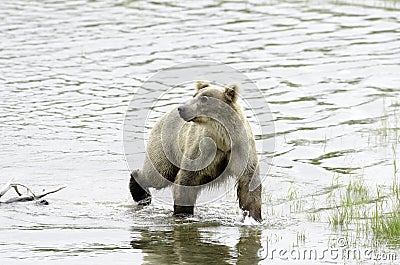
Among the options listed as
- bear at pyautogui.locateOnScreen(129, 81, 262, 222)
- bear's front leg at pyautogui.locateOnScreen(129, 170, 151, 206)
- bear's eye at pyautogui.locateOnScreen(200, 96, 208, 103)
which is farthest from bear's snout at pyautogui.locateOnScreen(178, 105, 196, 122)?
bear's front leg at pyautogui.locateOnScreen(129, 170, 151, 206)

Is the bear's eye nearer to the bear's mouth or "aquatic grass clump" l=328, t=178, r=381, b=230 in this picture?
the bear's mouth

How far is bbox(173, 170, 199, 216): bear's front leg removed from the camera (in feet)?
26.7

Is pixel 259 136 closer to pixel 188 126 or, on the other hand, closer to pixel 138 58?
pixel 188 126

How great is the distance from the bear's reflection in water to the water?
0.6 inches

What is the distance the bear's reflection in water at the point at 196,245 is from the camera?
709 centimetres

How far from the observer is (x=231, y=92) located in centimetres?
784

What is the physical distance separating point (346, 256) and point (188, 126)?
196cm

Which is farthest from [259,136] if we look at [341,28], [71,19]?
[71,19]

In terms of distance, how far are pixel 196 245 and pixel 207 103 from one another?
3.86 ft

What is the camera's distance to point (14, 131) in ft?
39.1

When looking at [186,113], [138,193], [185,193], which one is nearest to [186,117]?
→ [186,113]

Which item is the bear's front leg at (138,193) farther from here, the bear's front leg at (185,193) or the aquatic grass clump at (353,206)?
the aquatic grass clump at (353,206)

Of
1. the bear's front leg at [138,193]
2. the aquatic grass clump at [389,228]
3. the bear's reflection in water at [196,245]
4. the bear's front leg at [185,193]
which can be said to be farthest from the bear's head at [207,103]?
the bear's front leg at [138,193]

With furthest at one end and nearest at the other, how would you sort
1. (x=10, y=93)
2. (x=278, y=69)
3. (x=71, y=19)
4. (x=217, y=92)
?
(x=71, y=19) → (x=278, y=69) → (x=10, y=93) → (x=217, y=92)
